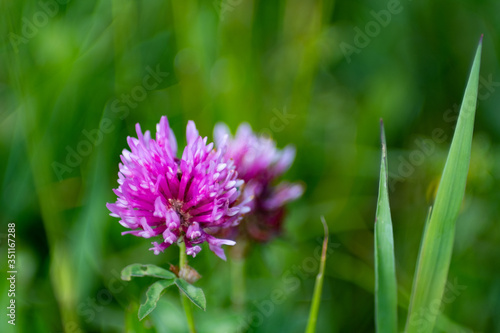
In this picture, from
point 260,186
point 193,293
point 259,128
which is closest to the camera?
point 193,293

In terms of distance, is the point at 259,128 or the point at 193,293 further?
the point at 259,128

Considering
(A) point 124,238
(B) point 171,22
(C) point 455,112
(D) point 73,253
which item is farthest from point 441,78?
(D) point 73,253

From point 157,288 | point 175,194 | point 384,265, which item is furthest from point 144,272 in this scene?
point 384,265

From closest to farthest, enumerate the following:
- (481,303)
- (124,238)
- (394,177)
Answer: (481,303)
(124,238)
(394,177)

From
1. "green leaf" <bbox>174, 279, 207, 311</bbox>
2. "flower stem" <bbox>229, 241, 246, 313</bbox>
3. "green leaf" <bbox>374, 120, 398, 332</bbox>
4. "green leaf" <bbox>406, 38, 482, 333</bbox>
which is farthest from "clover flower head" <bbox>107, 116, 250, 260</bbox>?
"flower stem" <bbox>229, 241, 246, 313</bbox>

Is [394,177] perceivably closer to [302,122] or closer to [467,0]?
[302,122]

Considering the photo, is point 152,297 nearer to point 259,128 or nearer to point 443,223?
point 443,223

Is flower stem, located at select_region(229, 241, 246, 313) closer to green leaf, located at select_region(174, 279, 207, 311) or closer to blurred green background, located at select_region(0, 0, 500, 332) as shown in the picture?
blurred green background, located at select_region(0, 0, 500, 332)
